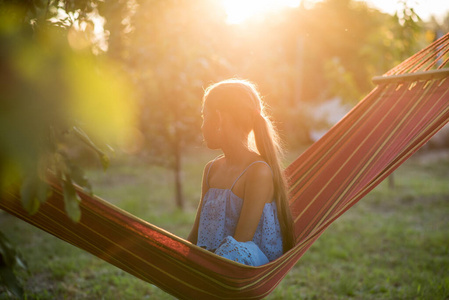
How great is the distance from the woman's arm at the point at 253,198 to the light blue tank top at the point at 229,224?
44 mm

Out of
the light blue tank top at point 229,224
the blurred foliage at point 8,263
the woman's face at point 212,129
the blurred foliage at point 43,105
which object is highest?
the woman's face at point 212,129

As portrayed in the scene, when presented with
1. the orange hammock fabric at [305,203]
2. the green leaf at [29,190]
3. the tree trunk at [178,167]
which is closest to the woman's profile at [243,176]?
the orange hammock fabric at [305,203]

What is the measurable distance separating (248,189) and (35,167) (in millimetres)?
939

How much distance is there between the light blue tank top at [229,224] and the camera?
1605 mm

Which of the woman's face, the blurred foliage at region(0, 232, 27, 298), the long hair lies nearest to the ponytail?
the long hair

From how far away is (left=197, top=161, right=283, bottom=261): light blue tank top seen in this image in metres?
1.61

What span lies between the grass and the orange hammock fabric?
86cm

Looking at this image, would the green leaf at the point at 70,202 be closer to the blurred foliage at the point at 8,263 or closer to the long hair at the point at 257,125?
the blurred foliage at the point at 8,263

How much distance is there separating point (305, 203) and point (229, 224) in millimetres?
474

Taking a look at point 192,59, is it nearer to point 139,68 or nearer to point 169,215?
point 139,68

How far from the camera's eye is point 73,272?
9.72 feet

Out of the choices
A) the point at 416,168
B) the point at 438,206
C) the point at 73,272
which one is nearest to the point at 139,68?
the point at 73,272

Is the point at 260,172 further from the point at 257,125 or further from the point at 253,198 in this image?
the point at 257,125

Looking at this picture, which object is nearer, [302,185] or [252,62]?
[302,185]
